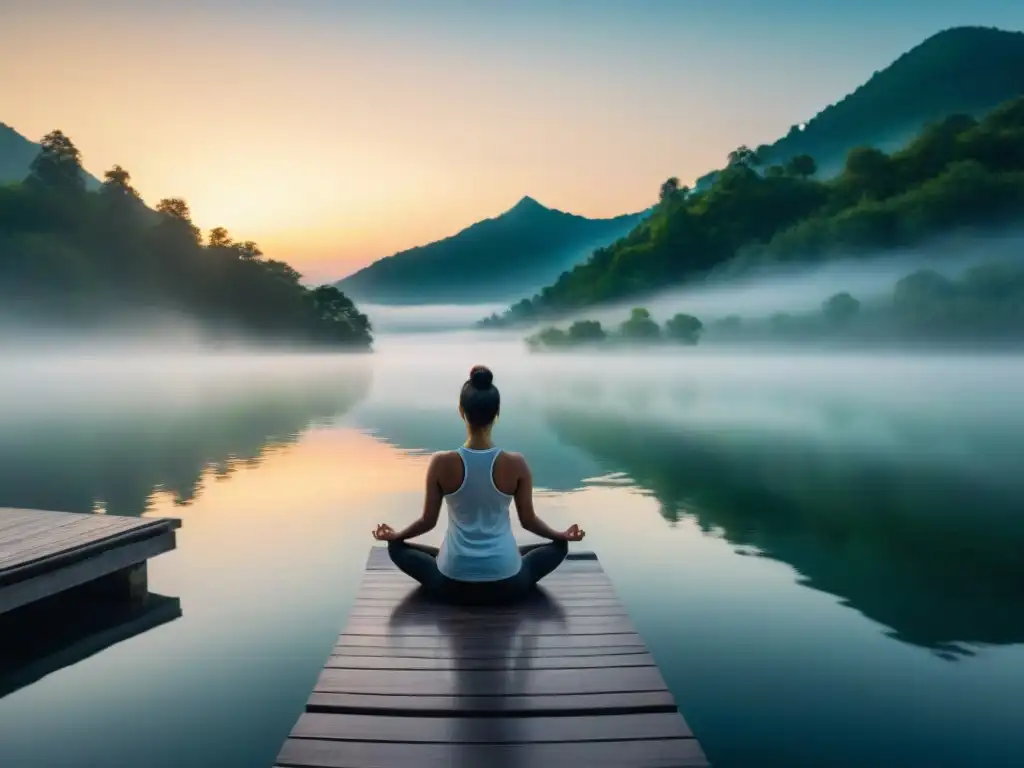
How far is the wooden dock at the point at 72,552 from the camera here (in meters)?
6.81

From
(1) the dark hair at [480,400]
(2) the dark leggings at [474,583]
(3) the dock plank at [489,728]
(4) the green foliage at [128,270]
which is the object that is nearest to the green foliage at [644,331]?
(4) the green foliage at [128,270]

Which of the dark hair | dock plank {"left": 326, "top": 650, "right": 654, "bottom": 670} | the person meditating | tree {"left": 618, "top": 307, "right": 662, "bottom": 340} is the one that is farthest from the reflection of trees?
tree {"left": 618, "top": 307, "right": 662, "bottom": 340}

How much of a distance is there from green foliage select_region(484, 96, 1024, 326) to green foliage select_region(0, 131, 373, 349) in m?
61.2

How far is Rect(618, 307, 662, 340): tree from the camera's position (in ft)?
461

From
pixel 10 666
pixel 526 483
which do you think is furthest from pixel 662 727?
pixel 10 666

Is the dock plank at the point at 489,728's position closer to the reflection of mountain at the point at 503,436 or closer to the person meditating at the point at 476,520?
the person meditating at the point at 476,520

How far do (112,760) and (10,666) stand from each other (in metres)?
2.16

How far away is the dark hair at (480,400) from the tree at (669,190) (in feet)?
527

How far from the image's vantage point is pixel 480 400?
215 inches

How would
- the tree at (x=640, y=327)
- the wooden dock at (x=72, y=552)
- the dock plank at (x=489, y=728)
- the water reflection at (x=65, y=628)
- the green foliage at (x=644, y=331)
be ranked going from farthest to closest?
1. the tree at (x=640, y=327)
2. the green foliage at (x=644, y=331)
3. the water reflection at (x=65, y=628)
4. the wooden dock at (x=72, y=552)
5. the dock plank at (x=489, y=728)

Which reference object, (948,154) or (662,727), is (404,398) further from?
(948,154)

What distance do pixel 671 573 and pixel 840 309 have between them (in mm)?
124880

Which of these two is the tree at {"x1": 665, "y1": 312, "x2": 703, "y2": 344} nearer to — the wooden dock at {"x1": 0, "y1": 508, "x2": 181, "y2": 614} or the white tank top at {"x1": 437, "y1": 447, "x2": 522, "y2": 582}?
the wooden dock at {"x1": 0, "y1": 508, "x2": 181, "y2": 614}

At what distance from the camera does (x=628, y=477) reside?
1731 centimetres
